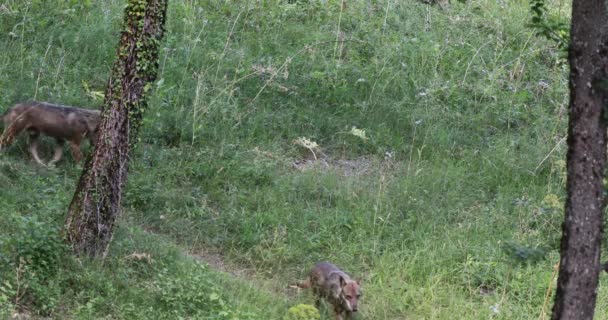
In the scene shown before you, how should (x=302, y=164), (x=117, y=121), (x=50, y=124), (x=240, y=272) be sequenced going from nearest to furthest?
(x=117, y=121), (x=240, y=272), (x=50, y=124), (x=302, y=164)

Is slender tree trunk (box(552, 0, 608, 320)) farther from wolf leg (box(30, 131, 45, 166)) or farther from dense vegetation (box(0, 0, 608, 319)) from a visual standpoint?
wolf leg (box(30, 131, 45, 166))

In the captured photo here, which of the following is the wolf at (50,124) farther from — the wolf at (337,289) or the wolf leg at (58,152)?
the wolf at (337,289)

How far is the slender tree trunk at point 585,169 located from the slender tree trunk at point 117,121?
390 cm

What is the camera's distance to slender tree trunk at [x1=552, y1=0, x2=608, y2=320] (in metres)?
4.78

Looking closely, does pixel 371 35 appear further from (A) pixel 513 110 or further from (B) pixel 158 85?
(B) pixel 158 85


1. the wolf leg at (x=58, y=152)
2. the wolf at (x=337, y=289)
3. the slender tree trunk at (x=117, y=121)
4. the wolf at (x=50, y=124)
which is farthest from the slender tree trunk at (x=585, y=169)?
the wolf leg at (x=58, y=152)

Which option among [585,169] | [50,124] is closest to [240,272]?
[50,124]

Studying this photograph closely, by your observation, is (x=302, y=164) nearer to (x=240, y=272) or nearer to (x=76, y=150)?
(x=240, y=272)

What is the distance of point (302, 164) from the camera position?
10.8m

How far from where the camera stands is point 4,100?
1009 centimetres

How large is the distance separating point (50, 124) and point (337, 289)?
372 cm

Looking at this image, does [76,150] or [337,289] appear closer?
[337,289]

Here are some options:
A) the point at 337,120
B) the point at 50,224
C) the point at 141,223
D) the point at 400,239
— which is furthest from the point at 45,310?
the point at 337,120

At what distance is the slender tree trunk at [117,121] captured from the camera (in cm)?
759
